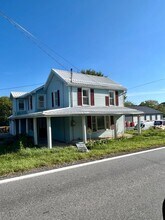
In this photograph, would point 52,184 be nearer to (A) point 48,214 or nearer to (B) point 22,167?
(A) point 48,214

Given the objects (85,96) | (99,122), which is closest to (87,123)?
(99,122)

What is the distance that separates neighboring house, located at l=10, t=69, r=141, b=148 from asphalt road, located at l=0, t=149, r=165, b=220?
8.51m

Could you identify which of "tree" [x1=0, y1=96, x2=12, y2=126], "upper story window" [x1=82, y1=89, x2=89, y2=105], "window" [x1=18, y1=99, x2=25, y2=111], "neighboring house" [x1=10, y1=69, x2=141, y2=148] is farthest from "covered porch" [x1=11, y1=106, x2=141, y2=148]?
"tree" [x1=0, y1=96, x2=12, y2=126]

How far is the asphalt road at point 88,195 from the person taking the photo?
3987 mm

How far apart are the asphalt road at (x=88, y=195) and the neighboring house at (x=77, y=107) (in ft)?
27.9

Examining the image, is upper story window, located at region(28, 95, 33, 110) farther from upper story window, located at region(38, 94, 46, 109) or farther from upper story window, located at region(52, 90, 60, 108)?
upper story window, located at region(52, 90, 60, 108)

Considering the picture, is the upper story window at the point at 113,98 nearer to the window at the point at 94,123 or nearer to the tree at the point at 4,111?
the window at the point at 94,123

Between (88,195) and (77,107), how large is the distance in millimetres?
12978

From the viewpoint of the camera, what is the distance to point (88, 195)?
493 centimetres

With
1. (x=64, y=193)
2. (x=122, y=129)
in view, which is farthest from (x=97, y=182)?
(x=122, y=129)

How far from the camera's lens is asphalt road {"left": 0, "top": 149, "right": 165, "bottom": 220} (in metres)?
3.99

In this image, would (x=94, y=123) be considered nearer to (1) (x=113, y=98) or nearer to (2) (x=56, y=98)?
(1) (x=113, y=98)

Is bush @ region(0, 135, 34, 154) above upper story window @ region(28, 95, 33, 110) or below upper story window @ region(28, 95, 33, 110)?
below

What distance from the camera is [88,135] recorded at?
1883 centimetres
